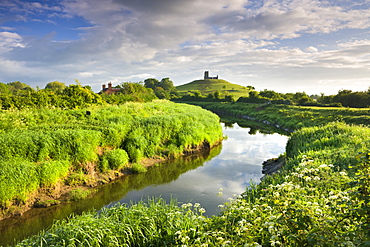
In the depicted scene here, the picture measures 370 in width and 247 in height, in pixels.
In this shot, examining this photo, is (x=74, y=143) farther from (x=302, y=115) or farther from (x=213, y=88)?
(x=213, y=88)

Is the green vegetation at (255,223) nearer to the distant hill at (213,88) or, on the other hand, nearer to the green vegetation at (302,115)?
the green vegetation at (302,115)

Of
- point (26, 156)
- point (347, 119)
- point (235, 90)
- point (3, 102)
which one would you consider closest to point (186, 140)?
point (26, 156)

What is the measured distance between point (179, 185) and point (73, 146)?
612 cm

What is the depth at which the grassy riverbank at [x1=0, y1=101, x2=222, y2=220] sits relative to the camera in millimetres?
10742

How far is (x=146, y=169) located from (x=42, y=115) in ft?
26.1

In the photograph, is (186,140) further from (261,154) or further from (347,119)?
(347,119)

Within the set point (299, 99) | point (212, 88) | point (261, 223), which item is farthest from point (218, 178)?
point (212, 88)

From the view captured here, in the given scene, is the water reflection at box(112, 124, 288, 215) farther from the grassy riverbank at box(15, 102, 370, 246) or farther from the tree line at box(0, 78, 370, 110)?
the tree line at box(0, 78, 370, 110)

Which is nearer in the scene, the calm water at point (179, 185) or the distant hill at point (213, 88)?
the calm water at point (179, 185)

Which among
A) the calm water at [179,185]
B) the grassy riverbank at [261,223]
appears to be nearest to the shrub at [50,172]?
the calm water at [179,185]

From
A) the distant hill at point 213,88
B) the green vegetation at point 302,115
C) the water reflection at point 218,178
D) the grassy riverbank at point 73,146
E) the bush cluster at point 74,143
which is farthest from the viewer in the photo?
the distant hill at point 213,88

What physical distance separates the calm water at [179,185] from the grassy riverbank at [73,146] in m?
0.91

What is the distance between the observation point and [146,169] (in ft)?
52.4

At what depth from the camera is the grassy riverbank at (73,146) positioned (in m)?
10.7
